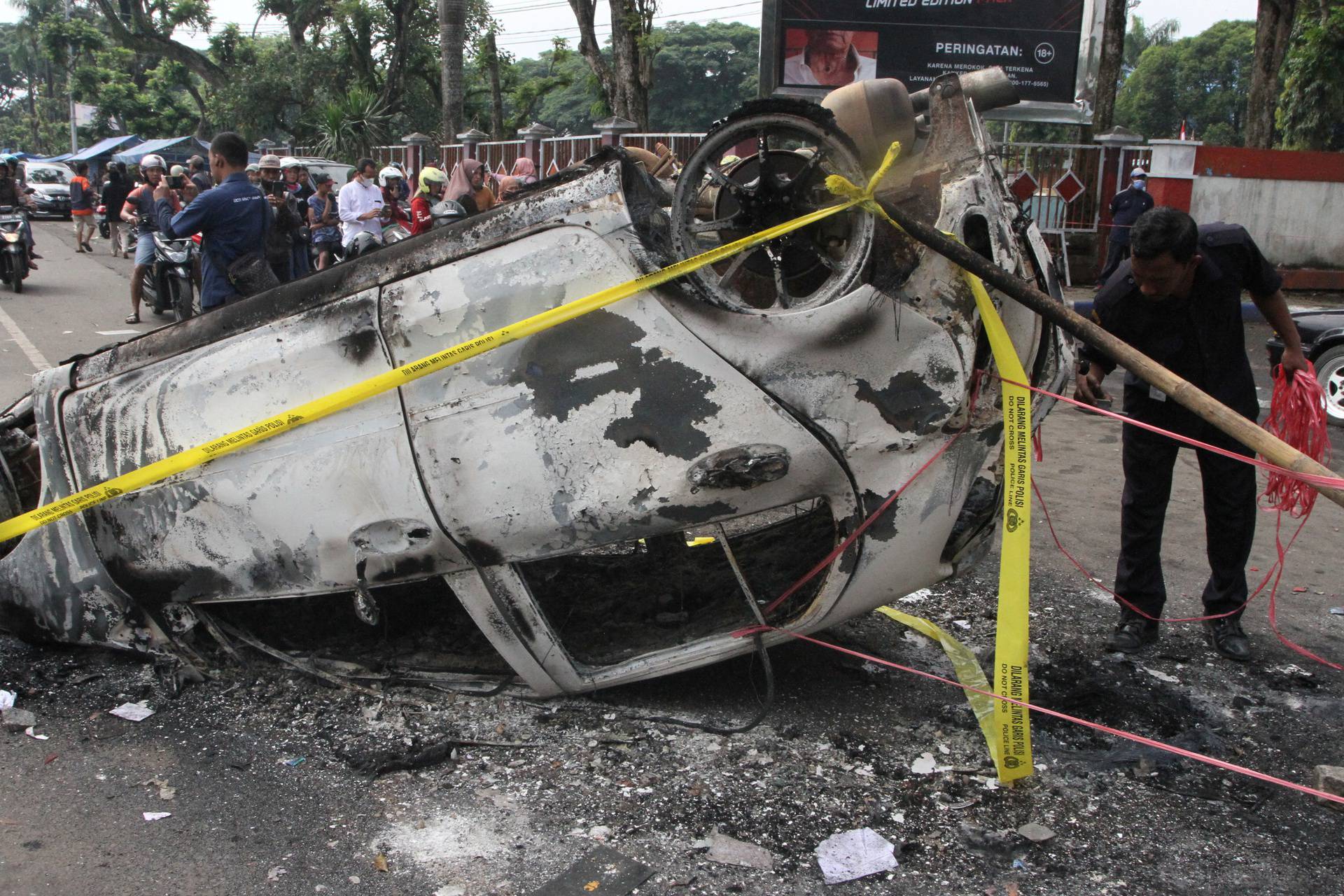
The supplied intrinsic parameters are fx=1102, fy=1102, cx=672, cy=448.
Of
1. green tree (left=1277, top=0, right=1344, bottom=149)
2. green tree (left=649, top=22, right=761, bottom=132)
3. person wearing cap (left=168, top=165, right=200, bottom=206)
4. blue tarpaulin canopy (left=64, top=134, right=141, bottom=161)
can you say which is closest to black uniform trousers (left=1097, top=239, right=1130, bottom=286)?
green tree (left=1277, top=0, right=1344, bottom=149)

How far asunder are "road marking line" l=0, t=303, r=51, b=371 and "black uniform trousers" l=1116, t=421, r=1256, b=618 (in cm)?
726

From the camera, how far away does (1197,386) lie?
3.82 metres

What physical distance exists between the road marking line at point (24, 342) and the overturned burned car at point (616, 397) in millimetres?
5653

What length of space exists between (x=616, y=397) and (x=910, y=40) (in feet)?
45.7

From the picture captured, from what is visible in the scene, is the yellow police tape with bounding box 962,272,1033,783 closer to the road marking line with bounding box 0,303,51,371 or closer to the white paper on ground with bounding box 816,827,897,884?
the white paper on ground with bounding box 816,827,897,884

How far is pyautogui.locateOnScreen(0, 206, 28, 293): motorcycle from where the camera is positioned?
41.0 ft

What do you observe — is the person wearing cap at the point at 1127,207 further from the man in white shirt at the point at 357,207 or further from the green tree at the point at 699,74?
the green tree at the point at 699,74

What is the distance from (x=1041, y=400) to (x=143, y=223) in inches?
410

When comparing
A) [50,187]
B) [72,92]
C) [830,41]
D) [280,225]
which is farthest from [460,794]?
[72,92]

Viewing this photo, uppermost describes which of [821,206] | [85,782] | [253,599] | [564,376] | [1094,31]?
[1094,31]

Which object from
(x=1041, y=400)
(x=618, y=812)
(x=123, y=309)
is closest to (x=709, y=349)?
(x=1041, y=400)

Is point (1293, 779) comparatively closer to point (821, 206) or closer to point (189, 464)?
point (821, 206)

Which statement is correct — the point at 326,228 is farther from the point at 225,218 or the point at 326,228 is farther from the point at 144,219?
the point at 225,218

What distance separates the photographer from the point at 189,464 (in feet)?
10.3
